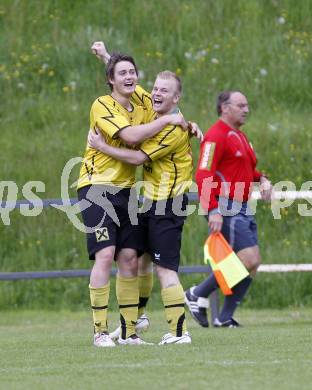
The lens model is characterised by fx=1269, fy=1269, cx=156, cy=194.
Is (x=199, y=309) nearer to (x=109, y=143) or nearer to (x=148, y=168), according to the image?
(x=148, y=168)

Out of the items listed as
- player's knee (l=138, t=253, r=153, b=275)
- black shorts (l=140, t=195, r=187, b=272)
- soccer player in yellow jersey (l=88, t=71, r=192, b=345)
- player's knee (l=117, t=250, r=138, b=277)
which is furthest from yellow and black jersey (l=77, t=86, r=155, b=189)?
player's knee (l=138, t=253, r=153, b=275)

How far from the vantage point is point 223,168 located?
11.0 metres

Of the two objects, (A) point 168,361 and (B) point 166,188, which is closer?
(A) point 168,361

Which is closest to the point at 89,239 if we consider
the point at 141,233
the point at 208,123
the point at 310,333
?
the point at 141,233

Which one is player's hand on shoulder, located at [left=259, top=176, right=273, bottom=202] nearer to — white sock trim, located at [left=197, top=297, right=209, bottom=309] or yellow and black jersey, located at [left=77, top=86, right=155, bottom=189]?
white sock trim, located at [left=197, top=297, right=209, bottom=309]

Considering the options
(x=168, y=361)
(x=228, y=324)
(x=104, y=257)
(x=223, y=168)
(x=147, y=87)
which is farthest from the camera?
(x=147, y=87)

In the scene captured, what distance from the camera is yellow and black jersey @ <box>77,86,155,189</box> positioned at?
8727mm

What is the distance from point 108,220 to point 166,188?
464 millimetres

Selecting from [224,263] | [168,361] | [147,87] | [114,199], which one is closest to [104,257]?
[114,199]

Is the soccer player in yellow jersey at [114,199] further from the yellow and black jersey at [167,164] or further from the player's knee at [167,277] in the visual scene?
the player's knee at [167,277]

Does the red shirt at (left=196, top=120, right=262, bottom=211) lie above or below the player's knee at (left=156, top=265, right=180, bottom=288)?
above

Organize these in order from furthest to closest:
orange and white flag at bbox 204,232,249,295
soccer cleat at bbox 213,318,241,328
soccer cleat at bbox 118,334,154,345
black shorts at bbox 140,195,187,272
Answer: soccer cleat at bbox 213,318,241,328 < orange and white flag at bbox 204,232,249,295 < soccer cleat at bbox 118,334,154,345 < black shorts at bbox 140,195,187,272

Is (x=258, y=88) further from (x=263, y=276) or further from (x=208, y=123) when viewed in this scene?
(x=263, y=276)

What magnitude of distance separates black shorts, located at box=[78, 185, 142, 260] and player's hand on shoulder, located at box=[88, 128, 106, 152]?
0.91 feet
